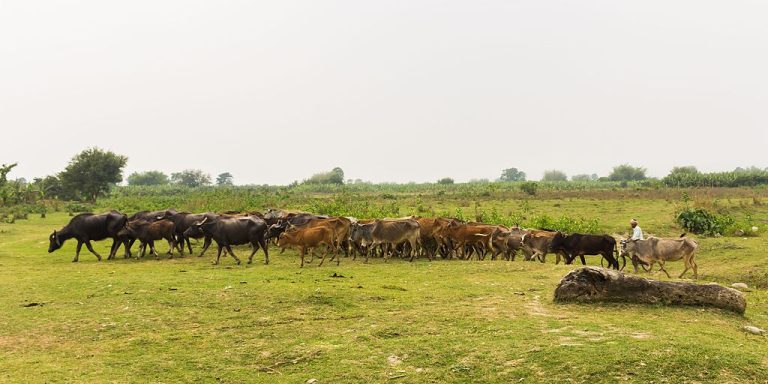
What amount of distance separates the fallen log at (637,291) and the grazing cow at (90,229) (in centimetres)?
1649

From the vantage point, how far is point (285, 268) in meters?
17.7

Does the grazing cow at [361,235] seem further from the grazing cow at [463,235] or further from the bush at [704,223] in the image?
the bush at [704,223]

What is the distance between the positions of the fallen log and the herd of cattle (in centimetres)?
713

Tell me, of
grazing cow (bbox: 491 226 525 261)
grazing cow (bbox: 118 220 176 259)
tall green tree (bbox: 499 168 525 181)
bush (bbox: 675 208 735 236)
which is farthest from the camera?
tall green tree (bbox: 499 168 525 181)

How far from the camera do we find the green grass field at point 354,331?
7.80 m

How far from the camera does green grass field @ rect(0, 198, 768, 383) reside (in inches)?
307

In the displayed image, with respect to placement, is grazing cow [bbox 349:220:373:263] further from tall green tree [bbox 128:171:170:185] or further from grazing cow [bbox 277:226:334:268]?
tall green tree [bbox 128:171:170:185]

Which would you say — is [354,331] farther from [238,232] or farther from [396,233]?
[238,232]

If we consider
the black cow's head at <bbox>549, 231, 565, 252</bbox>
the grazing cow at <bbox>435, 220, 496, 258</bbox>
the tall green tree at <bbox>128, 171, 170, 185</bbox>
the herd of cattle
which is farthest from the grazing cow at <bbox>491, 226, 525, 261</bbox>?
the tall green tree at <bbox>128, 171, 170, 185</bbox>

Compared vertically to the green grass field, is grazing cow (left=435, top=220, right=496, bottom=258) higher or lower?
higher

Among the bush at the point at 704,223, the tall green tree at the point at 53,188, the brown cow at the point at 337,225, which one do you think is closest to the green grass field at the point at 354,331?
the brown cow at the point at 337,225

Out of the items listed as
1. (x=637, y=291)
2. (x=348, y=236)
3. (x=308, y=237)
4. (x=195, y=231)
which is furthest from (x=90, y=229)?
(x=637, y=291)

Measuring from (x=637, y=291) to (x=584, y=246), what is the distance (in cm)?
740

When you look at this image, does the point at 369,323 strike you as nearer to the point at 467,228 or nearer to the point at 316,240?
the point at 316,240
